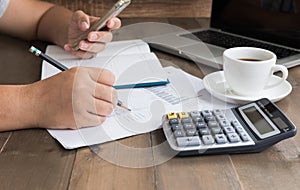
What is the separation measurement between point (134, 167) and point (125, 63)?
Result: 0.42 meters

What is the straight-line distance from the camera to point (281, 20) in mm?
1105

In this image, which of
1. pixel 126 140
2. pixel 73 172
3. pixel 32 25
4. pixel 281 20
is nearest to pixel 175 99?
pixel 126 140

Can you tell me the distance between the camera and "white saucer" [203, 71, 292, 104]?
79 cm

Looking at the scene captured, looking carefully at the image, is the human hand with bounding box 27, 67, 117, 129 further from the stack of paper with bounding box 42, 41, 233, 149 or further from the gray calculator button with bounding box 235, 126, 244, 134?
the gray calculator button with bounding box 235, 126, 244, 134

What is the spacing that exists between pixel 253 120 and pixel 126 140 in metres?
0.21

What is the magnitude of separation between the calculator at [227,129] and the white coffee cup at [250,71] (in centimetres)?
7

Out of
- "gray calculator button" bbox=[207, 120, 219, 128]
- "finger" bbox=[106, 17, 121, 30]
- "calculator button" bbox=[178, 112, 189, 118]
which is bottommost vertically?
"calculator button" bbox=[178, 112, 189, 118]

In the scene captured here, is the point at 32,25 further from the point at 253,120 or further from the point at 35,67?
the point at 253,120

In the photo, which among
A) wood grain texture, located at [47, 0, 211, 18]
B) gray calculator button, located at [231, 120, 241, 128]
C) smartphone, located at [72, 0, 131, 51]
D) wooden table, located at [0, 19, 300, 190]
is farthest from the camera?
wood grain texture, located at [47, 0, 211, 18]

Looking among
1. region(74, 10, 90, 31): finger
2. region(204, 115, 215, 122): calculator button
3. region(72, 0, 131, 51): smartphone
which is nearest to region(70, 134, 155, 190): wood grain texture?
region(204, 115, 215, 122): calculator button

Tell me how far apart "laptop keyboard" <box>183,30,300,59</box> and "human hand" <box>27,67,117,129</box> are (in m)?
0.50

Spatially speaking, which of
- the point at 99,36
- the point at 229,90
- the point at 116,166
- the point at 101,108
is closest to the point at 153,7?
the point at 99,36

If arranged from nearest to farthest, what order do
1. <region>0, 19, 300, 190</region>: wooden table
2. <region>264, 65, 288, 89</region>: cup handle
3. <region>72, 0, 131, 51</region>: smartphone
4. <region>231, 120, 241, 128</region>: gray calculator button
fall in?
<region>0, 19, 300, 190</region>: wooden table, <region>231, 120, 241, 128</region>: gray calculator button, <region>264, 65, 288, 89</region>: cup handle, <region>72, 0, 131, 51</region>: smartphone

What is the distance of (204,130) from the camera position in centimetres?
66
